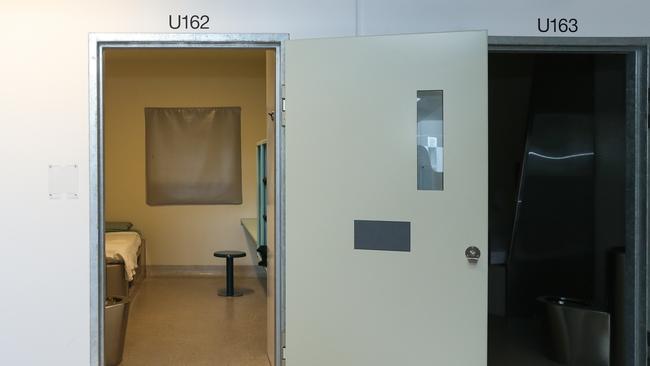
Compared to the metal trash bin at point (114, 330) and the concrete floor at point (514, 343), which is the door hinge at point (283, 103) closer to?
the metal trash bin at point (114, 330)

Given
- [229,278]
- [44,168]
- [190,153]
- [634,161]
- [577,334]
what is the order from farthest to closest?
[190,153] → [229,278] → [577,334] → [634,161] → [44,168]

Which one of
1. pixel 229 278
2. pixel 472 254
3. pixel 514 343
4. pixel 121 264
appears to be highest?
pixel 472 254

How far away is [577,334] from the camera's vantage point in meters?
3.48

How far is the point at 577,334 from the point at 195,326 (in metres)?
3.01

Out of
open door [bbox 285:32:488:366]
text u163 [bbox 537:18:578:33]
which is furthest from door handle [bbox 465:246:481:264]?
text u163 [bbox 537:18:578:33]

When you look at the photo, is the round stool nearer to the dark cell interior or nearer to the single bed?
the single bed

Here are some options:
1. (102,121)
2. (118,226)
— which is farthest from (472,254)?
(118,226)

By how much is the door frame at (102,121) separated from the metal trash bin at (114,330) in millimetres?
657

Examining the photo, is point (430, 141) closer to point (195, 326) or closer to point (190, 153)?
point (195, 326)

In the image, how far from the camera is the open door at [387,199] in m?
2.41

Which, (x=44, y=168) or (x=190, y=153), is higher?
(x=190, y=153)

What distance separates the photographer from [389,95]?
247 cm

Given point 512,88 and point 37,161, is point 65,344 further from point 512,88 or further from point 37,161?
point 512,88

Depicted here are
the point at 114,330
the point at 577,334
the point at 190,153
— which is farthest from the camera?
the point at 190,153
